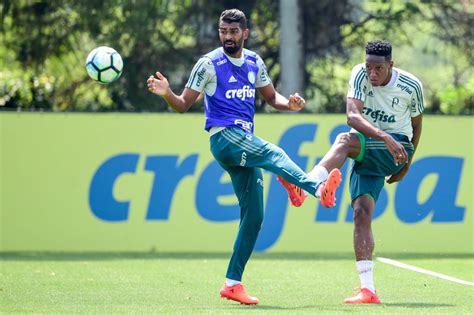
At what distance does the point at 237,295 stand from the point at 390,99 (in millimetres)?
2166

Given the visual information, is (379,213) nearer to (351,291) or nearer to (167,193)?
(167,193)

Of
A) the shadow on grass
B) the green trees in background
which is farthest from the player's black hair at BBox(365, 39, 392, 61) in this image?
the green trees in background

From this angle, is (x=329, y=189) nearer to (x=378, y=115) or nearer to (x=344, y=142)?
(x=344, y=142)

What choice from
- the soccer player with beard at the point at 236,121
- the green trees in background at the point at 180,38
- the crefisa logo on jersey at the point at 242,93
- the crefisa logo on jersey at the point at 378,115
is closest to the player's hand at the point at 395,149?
the crefisa logo on jersey at the point at 378,115

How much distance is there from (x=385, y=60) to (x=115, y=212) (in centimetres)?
721

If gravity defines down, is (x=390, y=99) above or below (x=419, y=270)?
above

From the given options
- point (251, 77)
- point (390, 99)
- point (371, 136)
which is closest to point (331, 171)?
point (371, 136)

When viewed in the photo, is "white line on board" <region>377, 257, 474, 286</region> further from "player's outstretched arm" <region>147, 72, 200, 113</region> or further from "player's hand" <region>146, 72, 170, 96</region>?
"player's hand" <region>146, 72, 170, 96</region>

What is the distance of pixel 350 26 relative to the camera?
23.2 metres

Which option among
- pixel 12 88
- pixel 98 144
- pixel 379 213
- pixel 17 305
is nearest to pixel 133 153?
pixel 98 144

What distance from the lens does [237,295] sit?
10281 millimetres

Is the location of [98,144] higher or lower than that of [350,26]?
lower

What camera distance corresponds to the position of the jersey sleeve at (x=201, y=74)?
1028cm

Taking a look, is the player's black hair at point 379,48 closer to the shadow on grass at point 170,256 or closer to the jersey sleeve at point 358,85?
the jersey sleeve at point 358,85
